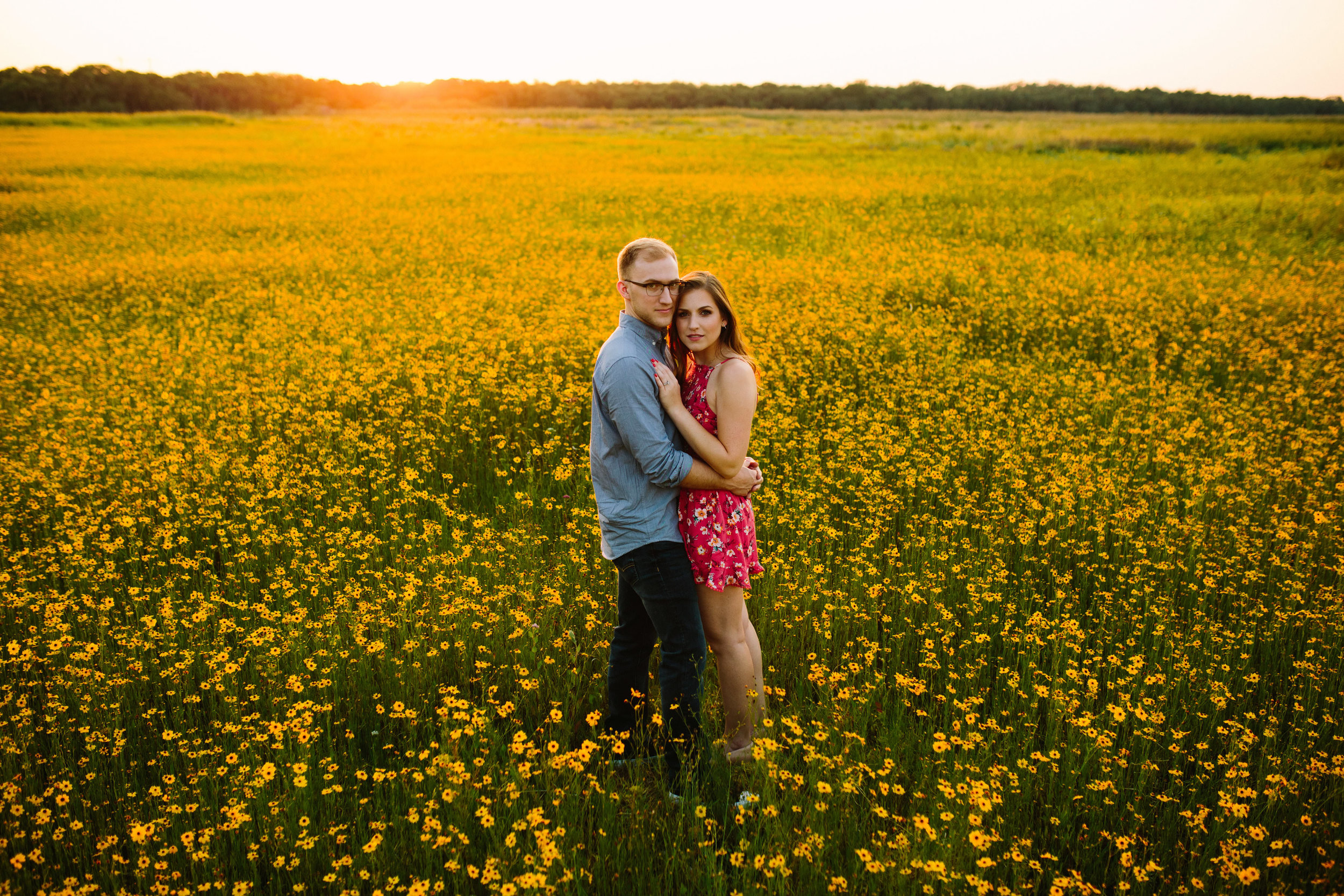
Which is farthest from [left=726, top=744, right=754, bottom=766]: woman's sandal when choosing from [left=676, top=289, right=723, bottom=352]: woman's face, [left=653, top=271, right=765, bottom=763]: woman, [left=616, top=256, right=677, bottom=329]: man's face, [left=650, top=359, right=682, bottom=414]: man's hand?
[left=616, top=256, right=677, bottom=329]: man's face

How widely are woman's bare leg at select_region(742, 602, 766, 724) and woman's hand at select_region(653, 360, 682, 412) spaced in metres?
0.96

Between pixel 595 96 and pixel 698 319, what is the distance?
115m

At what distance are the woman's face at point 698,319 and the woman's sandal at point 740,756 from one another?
1.79 metres

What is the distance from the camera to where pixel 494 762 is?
344 cm

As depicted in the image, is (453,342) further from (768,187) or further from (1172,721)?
(768,187)

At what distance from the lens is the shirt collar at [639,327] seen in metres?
3.45

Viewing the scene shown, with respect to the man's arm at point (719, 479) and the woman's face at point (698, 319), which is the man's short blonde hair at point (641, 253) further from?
the man's arm at point (719, 479)

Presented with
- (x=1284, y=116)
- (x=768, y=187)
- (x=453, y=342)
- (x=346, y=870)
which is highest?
(x=1284, y=116)

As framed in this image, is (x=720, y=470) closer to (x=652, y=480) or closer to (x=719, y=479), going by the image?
(x=719, y=479)

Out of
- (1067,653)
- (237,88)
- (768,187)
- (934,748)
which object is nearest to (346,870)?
(934,748)

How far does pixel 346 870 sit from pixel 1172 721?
147 inches

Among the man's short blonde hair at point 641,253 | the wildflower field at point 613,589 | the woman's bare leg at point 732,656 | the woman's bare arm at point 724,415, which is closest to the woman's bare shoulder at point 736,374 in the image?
the woman's bare arm at point 724,415

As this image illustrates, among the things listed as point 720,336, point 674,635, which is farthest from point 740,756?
point 720,336

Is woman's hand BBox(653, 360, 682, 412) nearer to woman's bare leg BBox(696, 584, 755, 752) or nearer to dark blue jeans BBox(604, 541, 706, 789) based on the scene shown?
dark blue jeans BBox(604, 541, 706, 789)
